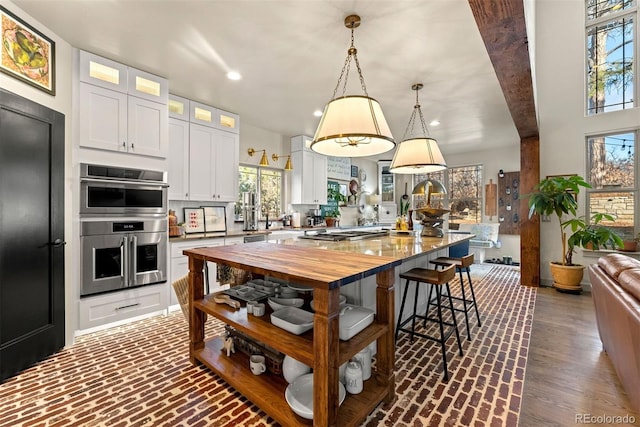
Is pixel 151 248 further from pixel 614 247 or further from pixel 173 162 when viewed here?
pixel 614 247

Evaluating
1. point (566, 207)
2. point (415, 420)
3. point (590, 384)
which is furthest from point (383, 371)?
point (566, 207)

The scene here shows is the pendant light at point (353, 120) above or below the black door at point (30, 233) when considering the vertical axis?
above

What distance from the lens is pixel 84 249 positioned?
2756mm

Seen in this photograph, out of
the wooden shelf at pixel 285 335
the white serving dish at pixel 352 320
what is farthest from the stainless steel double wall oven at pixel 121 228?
the white serving dish at pixel 352 320

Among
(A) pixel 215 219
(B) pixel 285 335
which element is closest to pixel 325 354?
(B) pixel 285 335

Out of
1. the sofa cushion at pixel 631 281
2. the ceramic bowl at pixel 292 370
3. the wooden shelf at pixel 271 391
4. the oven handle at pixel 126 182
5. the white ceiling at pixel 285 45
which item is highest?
the white ceiling at pixel 285 45

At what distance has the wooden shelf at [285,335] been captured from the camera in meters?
1.41

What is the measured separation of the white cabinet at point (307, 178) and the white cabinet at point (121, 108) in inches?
102

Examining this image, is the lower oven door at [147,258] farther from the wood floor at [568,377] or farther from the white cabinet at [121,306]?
the wood floor at [568,377]

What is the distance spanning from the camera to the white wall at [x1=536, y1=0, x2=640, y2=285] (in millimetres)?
4379

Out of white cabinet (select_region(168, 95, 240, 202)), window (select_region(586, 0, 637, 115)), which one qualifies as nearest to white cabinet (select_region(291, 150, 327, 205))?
white cabinet (select_region(168, 95, 240, 202))

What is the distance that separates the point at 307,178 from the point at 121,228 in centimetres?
326

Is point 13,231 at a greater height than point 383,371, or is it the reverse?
point 13,231

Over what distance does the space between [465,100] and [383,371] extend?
3.68 metres
